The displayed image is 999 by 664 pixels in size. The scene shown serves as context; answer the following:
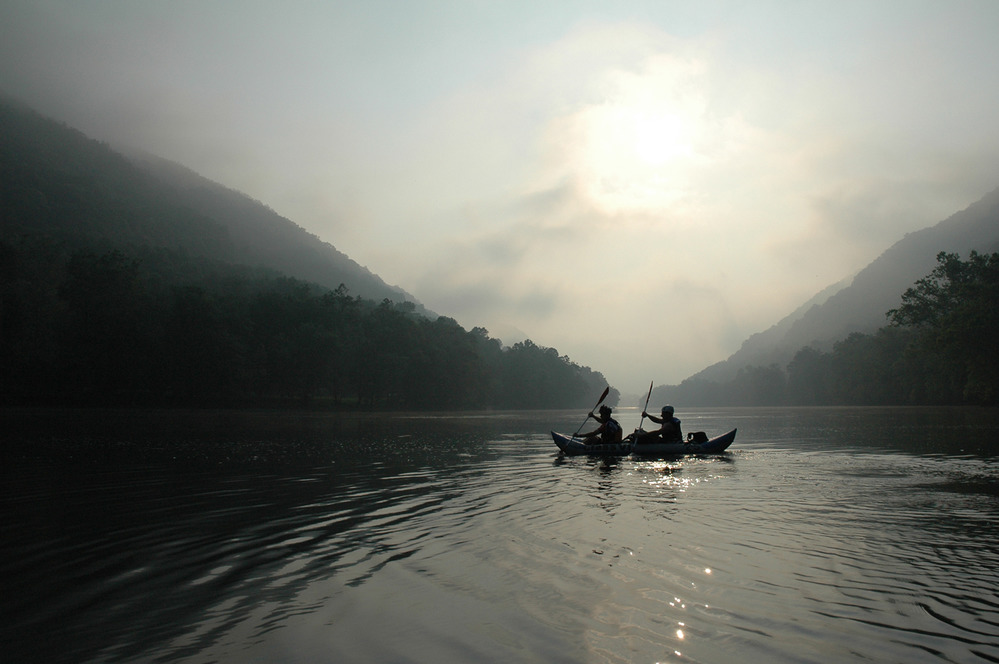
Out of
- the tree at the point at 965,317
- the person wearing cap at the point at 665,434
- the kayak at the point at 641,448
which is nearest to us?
the kayak at the point at 641,448

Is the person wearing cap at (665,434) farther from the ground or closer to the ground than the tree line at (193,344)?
closer to the ground

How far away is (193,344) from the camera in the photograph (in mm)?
74000

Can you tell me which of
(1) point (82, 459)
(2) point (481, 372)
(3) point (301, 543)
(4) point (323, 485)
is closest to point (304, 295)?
(2) point (481, 372)

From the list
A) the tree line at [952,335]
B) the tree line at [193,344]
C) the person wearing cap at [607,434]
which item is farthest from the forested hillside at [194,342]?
the tree line at [952,335]

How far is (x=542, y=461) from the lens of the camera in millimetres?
21453

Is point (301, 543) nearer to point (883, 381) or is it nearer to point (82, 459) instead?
point (82, 459)

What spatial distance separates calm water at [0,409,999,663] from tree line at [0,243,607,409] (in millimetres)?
59105

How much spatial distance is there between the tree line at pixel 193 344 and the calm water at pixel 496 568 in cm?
5910

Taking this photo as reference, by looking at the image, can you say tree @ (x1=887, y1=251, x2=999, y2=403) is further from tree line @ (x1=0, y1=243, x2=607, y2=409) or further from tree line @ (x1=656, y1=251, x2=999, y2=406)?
tree line @ (x1=0, y1=243, x2=607, y2=409)

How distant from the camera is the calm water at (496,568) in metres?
5.11

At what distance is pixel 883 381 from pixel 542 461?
412 feet

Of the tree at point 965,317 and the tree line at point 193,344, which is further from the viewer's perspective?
the tree line at point 193,344

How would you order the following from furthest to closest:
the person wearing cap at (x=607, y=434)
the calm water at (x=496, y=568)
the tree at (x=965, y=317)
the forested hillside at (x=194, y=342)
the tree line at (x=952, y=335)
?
1. the forested hillside at (x=194, y=342)
2. the tree line at (x=952, y=335)
3. the tree at (x=965, y=317)
4. the person wearing cap at (x=607, y=434)
5. the calm water at (x=496, y=568)

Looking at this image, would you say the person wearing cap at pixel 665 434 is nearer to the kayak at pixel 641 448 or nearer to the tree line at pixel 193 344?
the kayak at pixel 641 448
